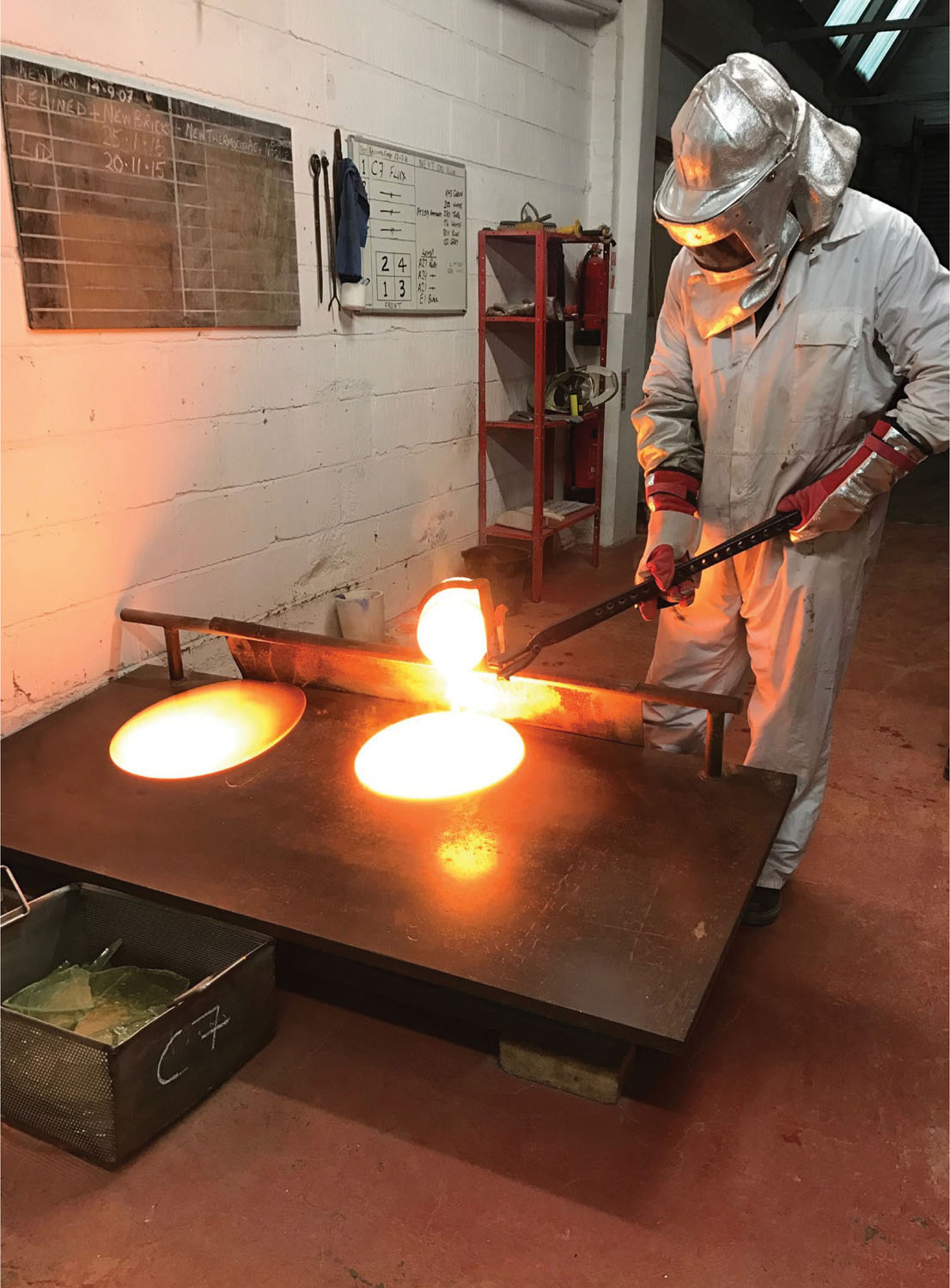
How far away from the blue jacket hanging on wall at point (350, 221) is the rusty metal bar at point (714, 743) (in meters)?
2.04

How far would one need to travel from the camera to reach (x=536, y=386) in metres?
4.03

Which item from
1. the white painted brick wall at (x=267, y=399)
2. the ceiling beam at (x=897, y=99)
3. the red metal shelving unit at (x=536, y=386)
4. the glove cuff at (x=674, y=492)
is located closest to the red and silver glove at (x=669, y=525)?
the glove cuff at (x=674, y=492)

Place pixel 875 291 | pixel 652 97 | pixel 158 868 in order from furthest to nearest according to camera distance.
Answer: pixel 652 97
pixel 875 291
pixel 158 868

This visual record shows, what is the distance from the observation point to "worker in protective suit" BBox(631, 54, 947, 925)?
180cm

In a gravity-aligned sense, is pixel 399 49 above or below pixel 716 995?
above

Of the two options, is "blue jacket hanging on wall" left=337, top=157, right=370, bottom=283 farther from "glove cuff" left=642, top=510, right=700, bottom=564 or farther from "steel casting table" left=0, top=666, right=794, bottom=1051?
"steel casting table" left=0, top=666, right=794, bottom=1051

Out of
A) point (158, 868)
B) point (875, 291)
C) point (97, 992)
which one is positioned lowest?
point (97, 992)

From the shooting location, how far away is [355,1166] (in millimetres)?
1484

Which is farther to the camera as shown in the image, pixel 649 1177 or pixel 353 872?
pixel 353 872

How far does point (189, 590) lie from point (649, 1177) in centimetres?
195

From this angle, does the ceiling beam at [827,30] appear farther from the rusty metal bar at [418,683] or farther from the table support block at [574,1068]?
the table support block at [574,1068]

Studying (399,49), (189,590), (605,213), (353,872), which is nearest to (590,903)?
(353,872)

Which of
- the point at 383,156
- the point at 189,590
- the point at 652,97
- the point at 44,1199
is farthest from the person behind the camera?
the point at 652,97

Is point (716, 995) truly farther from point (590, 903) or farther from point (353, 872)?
point (353, 872)
